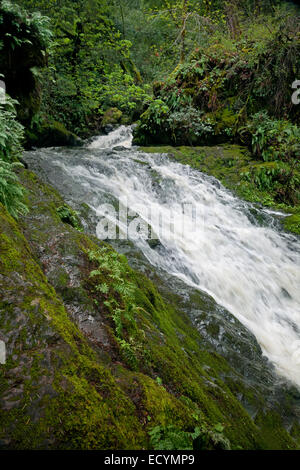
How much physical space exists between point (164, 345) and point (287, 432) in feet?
6.12

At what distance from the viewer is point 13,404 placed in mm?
1409

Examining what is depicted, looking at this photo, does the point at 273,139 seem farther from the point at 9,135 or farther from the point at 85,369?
the point at 85,369

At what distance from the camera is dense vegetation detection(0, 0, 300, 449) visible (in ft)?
5.37

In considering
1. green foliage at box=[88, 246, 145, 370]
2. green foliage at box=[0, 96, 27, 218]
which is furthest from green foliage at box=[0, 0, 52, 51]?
green foliage at box=[88, 246, 145, 370]

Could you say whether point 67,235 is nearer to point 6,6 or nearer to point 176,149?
point 6,6

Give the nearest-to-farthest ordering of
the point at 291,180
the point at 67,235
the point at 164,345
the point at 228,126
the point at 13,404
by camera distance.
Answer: the point at 13,404
the point at 164,345
the point at 67,235
the point at 291,180
the point at 228,126

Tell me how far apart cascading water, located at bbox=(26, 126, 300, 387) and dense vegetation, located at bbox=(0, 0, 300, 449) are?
3.97 ft

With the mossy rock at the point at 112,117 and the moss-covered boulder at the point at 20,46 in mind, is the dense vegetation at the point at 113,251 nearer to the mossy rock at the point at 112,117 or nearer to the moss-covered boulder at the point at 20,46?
the moss-covered boulder at the point at 20,46

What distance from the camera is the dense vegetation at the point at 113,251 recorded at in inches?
64.4

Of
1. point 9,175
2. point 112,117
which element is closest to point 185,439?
point 9,175

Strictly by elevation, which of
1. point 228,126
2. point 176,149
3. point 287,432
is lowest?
point 287,432

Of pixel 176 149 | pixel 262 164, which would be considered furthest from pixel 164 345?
pixel 176 149

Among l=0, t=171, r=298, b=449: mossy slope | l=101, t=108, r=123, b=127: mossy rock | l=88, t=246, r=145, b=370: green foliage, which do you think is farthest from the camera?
l=101, t=108, r=123, b=127: mossy rock

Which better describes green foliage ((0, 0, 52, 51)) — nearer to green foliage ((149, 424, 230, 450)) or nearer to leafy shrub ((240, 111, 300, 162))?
green foliage ((149, 424, 230, 450))
